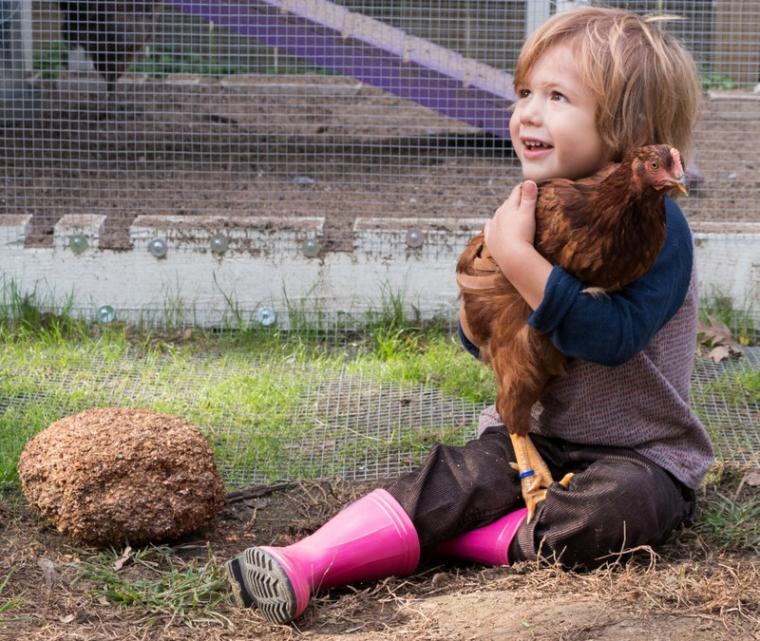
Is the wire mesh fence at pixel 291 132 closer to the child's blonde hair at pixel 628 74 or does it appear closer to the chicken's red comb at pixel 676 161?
the child's blonde hair at pixel 628 74

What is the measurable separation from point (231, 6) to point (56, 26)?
2894mm

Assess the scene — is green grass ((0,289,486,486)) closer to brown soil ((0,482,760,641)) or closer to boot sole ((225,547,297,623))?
brown soil ((0,482,760,641))

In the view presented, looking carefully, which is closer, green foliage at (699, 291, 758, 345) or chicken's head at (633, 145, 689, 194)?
chicken's head at (633, 145, 689, 194)

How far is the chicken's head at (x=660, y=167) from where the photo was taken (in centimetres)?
221

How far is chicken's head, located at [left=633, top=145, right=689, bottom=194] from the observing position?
7.25ft

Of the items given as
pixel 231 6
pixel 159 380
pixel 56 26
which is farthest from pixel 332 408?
pixel 56 26

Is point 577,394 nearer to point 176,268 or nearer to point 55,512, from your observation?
point 55,512

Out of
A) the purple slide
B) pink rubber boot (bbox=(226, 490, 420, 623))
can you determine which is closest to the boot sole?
pink rubber boot (bbox=(226, 490, 420, 623))

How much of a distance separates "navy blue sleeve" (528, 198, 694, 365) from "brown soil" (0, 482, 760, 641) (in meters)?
Result: 0.50

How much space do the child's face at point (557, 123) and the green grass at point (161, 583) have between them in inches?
47.3

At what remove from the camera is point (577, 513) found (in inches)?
97.8

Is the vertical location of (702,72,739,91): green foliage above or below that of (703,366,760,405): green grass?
above

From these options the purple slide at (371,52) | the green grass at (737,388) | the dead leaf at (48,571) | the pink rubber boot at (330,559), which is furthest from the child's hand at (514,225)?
the purple slide at (371,52)

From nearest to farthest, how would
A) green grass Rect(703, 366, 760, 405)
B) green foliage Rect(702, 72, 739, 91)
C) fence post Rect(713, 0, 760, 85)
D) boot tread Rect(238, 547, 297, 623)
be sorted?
boot tread Rect(238, 547, 297, 623) → green grass Rect(703, 366, 760, 405) → fence post Rect(713, 0, 760, 85) → green foliage Rect(702, 72, 739, 91)
